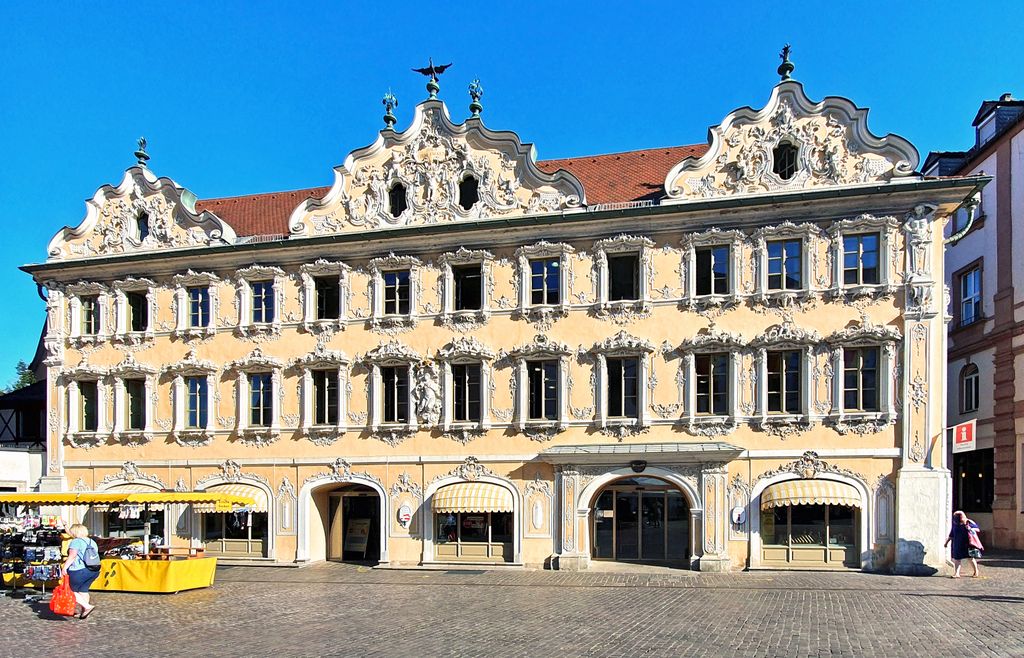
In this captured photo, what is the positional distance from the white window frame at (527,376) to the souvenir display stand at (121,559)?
8861mm

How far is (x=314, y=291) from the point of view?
91.1 feet

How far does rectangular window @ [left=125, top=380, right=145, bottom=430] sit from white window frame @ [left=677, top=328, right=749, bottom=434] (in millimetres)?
18607

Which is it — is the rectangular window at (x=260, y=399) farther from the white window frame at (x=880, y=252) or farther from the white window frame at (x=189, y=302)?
the white window frame at (x=880, y=252)

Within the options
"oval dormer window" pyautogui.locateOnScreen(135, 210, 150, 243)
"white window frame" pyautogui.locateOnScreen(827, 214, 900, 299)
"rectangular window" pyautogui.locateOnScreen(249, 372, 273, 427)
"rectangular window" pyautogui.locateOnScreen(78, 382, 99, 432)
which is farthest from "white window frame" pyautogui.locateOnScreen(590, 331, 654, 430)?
"rectangular window" pyautogui.locateOnScreen(78, 382, 99, 432)

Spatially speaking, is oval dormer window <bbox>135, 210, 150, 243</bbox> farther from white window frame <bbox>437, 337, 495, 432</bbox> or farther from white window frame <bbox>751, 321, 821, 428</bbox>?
white window frame <bbox>751, 321, 821, 428</bbox>

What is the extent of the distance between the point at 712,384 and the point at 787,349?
2.34 m

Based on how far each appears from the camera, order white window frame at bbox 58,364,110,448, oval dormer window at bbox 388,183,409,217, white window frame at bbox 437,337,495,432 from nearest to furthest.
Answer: white window frame at bbox 437,337,495,432 → oval dormer window at bbox 388,183,409,217 → white window frame at bbox 58,364,110,448

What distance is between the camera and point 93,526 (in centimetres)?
2948

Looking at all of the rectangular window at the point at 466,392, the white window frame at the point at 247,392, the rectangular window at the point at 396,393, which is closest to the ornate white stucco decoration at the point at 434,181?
the white window frame at the point at 247,392

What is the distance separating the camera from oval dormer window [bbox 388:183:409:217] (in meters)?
27.5

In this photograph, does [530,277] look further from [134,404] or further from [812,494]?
[134,404]

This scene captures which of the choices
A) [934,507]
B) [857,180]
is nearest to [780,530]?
[934,507]

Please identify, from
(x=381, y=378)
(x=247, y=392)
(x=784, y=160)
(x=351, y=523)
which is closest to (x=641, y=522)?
(x=381, y=378)

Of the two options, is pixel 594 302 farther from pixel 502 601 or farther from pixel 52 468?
pixel 52 468
